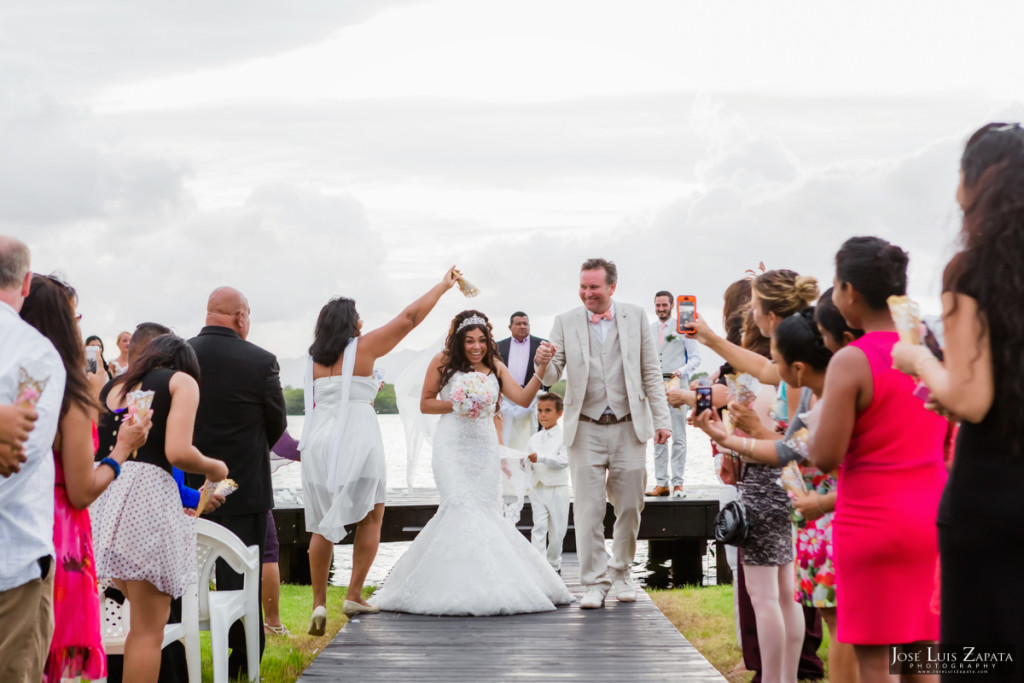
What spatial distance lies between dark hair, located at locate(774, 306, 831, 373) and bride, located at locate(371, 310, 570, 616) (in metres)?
3.47

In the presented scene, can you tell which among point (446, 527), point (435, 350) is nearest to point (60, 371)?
point (446, 527)

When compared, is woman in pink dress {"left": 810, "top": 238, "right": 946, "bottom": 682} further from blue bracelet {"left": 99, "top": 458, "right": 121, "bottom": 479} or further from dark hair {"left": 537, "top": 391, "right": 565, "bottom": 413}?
dark hair {"left": 537, "top": 391, "right": 565, "bottom": 413}

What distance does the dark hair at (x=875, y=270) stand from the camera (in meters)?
3.17

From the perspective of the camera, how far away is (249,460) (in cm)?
559

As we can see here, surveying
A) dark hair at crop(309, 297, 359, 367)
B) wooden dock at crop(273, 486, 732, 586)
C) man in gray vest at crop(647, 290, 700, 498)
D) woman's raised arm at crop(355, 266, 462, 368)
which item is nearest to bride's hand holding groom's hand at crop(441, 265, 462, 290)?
woman's raised arm at crop(355, 266, 462, 368)

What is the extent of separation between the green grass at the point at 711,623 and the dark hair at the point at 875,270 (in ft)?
10.9

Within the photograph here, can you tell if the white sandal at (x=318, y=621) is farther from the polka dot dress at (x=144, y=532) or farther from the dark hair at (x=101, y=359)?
the dark hair at (x=101, y=359)

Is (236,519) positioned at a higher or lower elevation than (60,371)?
lower

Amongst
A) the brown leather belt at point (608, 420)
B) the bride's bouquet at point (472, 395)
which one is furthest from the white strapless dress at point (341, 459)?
the brown leather belt at point (608, 420)

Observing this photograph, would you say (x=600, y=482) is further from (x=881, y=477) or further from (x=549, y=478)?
(x=881, y=477)

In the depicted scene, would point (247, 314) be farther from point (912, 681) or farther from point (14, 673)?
point (912, 681)

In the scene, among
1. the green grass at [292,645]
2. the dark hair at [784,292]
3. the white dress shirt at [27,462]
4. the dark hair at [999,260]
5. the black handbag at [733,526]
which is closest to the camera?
the dark hair at [999,260]

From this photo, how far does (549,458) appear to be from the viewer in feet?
29.2

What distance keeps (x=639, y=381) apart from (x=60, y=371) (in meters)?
4.96
